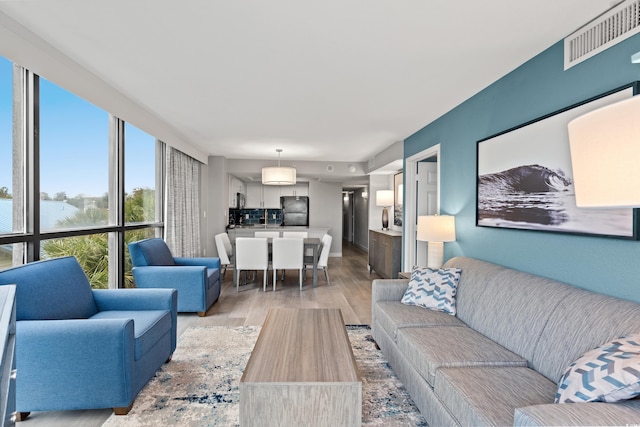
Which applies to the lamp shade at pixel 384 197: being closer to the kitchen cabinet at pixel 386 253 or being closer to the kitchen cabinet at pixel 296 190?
the kitchen cabinet at pixel 386 253

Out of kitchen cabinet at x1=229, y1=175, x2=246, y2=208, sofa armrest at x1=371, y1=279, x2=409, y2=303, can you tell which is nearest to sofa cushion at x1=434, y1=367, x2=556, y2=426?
sofa armrest at x1=371, y1=279, x2=409, y2=303

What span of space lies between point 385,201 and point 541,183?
15.7 feet

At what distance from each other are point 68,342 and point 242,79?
2.35 m

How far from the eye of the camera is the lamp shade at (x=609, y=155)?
2.52ft

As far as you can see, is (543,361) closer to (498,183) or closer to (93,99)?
(498,183)

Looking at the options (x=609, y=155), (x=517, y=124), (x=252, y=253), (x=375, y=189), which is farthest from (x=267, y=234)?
(x=609, y=155)

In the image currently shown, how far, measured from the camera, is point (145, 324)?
2354mm

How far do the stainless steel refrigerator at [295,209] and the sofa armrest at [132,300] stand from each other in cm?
702

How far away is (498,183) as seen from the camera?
9.34 feet

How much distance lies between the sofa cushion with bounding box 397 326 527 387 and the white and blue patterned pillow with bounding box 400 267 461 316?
388 millimetres

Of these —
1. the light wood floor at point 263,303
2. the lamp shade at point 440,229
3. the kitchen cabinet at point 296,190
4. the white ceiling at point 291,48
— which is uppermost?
the white ceiling at point 291,48

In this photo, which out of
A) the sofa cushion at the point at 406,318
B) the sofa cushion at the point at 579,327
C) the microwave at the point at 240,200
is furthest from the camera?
the microwave at the point at 240,200

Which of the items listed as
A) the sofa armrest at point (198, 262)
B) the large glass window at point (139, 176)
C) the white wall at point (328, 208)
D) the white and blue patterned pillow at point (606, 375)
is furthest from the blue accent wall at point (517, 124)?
the white wall at point (328, 208)

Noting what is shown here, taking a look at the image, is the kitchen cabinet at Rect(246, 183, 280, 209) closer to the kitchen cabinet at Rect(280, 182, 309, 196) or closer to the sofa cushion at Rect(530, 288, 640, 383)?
the kitchen cabinet at Rect(280, 182, 309, 196)
